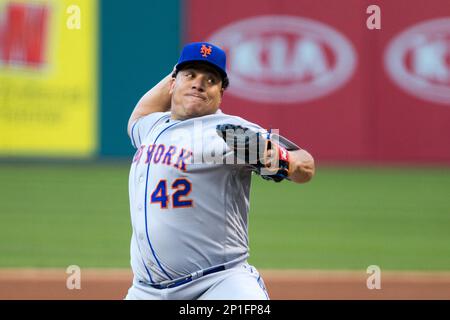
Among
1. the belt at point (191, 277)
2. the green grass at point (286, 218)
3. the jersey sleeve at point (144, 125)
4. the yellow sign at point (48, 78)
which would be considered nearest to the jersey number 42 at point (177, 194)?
the belt at point (191, 277)

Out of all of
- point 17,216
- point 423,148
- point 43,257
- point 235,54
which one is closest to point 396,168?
point 423,148

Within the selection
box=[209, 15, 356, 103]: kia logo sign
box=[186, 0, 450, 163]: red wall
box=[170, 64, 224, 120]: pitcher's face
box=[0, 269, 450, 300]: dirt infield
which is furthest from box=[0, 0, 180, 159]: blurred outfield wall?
box=[170, 64, 224, 120]: pitcher's face

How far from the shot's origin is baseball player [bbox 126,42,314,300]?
3.74m

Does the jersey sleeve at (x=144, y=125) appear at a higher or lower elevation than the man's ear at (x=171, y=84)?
lower

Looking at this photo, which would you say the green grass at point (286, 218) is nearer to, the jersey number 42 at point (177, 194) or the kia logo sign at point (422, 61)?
the kia logo sign at point (422, 61)

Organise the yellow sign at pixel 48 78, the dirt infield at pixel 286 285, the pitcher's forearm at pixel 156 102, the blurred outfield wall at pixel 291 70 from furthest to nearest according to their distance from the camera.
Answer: the blurred outfield wall at pixel 291 70 → the yellow sign at pixel 48 78 → the dirt infield at pixel 286 285 → the pitcher's forearm at pixel 156 102

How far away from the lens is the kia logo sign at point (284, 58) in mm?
14047

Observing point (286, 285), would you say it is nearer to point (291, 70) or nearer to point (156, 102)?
point (156, 102)

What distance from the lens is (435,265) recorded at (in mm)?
8133

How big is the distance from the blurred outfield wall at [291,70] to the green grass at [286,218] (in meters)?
0.51

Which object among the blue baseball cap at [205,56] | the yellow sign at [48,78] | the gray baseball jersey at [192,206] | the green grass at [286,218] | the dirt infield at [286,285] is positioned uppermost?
the yellow sign at [48,78]

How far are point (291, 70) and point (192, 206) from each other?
1052 centimetres

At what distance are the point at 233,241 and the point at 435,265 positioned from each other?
4745mm
